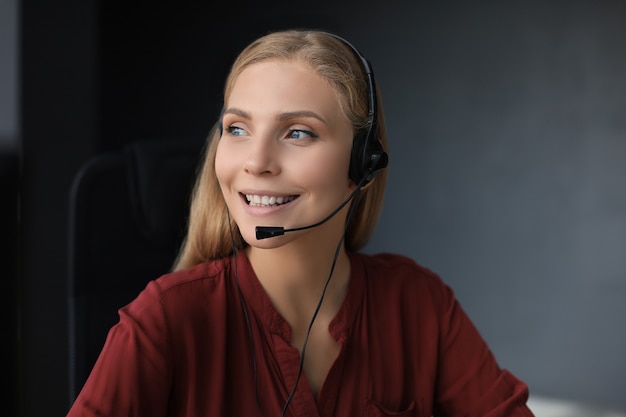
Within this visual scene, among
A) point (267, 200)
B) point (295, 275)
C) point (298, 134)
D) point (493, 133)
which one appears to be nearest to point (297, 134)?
point (298, 134)

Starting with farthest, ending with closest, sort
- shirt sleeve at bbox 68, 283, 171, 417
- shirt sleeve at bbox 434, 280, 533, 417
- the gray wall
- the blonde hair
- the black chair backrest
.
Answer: the gray wall < the black chair backrest < shirt sleeve at bbox 434, 280, 533, 417 < the blonde hair < shirt sleeve at bbox 68, 283, 171, 417

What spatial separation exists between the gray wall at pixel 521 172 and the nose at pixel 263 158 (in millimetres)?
589

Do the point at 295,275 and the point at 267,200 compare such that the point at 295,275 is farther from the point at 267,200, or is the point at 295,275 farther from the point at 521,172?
the point at 521,172

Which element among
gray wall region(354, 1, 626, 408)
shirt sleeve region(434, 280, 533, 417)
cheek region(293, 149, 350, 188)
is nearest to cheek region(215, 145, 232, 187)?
cheek region(293, 149, 350, 188)

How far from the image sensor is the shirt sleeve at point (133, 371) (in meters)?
1.05

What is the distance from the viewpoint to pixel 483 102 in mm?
1646

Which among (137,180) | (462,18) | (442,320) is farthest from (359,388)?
(462,18)

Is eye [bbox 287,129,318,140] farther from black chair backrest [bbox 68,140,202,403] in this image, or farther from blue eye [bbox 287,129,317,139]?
black chair backrest [bbox 68,140,202,403]

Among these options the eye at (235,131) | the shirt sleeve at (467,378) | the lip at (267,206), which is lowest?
the shirt sleeve at (467,378)

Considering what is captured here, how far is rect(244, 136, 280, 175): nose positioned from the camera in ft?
3.59

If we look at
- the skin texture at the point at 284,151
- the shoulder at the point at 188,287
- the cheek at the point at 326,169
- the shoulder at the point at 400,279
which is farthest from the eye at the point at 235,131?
the shoulder at the point at 400,279

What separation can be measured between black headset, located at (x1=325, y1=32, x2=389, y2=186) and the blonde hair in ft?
0.05

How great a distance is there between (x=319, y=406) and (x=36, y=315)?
529 millimetres

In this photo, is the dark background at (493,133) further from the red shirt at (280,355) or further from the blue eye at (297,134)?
the blue eye at (297,134)
